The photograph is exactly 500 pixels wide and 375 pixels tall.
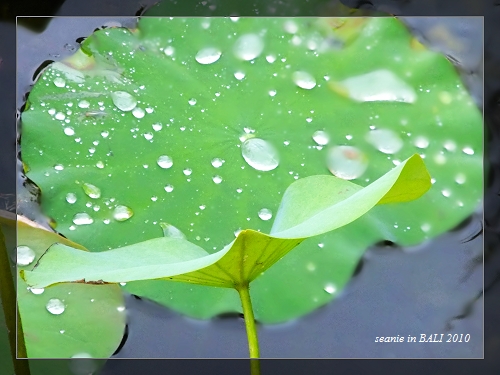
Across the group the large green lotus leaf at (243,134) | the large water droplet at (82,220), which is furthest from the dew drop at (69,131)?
the large water droplet at (82,220)

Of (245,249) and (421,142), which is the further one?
(421,142)

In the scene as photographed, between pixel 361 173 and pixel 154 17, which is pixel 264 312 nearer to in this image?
pixel 361 173

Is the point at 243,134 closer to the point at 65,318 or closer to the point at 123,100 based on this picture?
the point at 123,100

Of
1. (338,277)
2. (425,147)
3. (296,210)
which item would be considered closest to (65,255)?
(296,210)

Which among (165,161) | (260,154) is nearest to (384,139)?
(260,154)

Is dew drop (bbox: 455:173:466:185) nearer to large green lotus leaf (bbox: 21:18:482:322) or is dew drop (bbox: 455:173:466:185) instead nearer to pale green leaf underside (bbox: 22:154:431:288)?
large green lotus leaf (bbox: 21:18:482:322)

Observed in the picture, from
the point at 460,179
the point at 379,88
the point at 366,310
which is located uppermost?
the point at 379,88

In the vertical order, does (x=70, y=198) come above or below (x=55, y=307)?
above
